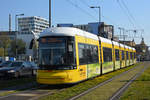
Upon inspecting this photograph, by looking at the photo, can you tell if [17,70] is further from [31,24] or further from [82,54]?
[31,24]

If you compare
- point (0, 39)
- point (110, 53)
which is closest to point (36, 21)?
point (0, 39)

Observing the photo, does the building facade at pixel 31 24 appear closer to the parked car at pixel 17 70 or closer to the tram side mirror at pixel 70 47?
the parked car at pixel 17 70

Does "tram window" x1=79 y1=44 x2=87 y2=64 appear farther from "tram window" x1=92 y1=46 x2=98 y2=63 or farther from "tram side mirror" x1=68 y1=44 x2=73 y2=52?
"tram window" x1=92 y1=46 x2=98 y2=63

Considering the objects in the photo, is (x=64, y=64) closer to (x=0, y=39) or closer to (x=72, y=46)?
(x=72, y=46)

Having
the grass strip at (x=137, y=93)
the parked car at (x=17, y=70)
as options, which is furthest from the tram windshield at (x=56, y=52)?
the parked car at (x=17, y=70)

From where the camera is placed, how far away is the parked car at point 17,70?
20297 millimetres

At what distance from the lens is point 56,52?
13625mm

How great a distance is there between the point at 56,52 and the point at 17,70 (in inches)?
334

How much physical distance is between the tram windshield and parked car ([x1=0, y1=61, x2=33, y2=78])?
7.24 m

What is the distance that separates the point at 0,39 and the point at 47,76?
47217 mm

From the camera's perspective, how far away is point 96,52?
19.3m

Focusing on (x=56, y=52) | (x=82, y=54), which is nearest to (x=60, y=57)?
(x=56, y=52)

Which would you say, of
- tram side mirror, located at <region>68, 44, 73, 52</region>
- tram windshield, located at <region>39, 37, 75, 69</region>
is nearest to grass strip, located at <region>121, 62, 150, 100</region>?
tram windshield, located at <region>39, 37, 75, 69</region>

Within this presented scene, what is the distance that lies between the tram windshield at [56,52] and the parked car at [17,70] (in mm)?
7238
